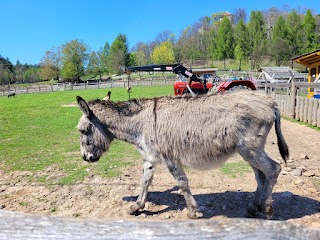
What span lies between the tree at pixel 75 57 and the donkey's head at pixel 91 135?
2740 inches

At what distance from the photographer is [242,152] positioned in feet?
11.2

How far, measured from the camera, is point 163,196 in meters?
4.39

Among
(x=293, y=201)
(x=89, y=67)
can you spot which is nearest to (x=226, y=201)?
(x=293, y=201)

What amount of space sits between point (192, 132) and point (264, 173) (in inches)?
45.5

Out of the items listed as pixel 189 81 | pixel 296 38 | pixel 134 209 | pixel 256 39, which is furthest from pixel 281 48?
pixel 134 209

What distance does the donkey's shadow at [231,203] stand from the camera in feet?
12.3

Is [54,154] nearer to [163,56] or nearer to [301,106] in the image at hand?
[301,106]

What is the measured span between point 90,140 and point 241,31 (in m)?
76.7

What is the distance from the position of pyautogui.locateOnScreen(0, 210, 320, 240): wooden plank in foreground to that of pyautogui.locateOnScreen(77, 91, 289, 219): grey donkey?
7.22ft

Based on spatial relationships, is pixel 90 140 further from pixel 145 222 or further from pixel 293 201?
pixel 293 201

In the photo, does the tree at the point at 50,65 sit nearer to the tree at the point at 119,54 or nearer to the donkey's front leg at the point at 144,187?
the tree at the point at 119,54

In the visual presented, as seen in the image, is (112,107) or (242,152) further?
(112,107)

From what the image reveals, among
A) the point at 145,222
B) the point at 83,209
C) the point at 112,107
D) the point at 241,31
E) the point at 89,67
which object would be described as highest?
the point at 241,31

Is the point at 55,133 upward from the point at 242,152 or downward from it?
downward
